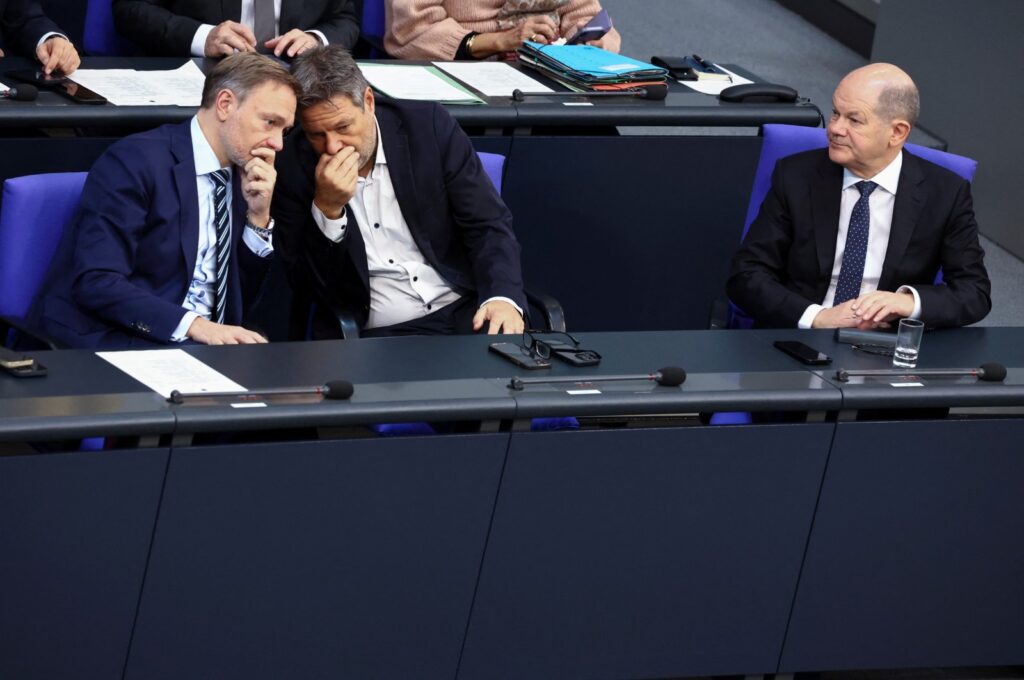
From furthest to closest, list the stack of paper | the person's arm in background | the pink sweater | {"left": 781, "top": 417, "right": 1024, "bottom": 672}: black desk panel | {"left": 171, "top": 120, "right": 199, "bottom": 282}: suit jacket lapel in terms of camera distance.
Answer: the person's arm in background → the pink sweater → the stack of paper → {"left": 171, "top": 120, "right": 199, "bottom": 282}: suit jacket lapel → {"left": 781, "top": 417, "right": 1024, "bottom": 672}: black desk panel

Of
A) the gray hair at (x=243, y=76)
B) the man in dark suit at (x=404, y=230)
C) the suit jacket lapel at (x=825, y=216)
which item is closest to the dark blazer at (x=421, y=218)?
the man in dark suit at (x=404, y=230)

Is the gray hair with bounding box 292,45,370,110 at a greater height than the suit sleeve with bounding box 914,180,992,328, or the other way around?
the gray hair with bounding box 292,45,370,110

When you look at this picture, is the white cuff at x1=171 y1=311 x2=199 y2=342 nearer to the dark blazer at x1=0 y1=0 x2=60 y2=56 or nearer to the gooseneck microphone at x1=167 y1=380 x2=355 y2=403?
the gooseneck microphone at x1=167 y1=380 x2=355 y2=403

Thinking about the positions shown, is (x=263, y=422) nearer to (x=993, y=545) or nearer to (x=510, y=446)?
(x=510, y=446)

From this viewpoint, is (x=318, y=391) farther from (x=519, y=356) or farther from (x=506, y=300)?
(x=506, y=300)

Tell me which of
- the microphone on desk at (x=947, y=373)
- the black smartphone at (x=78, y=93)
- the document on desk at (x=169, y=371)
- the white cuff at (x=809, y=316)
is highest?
the black smartphone at (x=78, y=93)

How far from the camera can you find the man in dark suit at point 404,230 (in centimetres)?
377

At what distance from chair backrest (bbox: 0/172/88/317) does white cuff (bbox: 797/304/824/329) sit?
5.30 feet

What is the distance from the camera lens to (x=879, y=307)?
144 inches

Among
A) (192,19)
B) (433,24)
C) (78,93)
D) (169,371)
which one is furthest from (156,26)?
(169,371)

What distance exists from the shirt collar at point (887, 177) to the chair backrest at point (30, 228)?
5.77 feet

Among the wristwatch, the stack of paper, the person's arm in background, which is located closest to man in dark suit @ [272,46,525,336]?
the wristwatch

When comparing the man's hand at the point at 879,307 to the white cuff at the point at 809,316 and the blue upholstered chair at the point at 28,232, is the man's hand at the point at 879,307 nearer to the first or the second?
the white cuff at the point at 809,316

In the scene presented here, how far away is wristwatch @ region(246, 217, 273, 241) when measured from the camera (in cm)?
362
